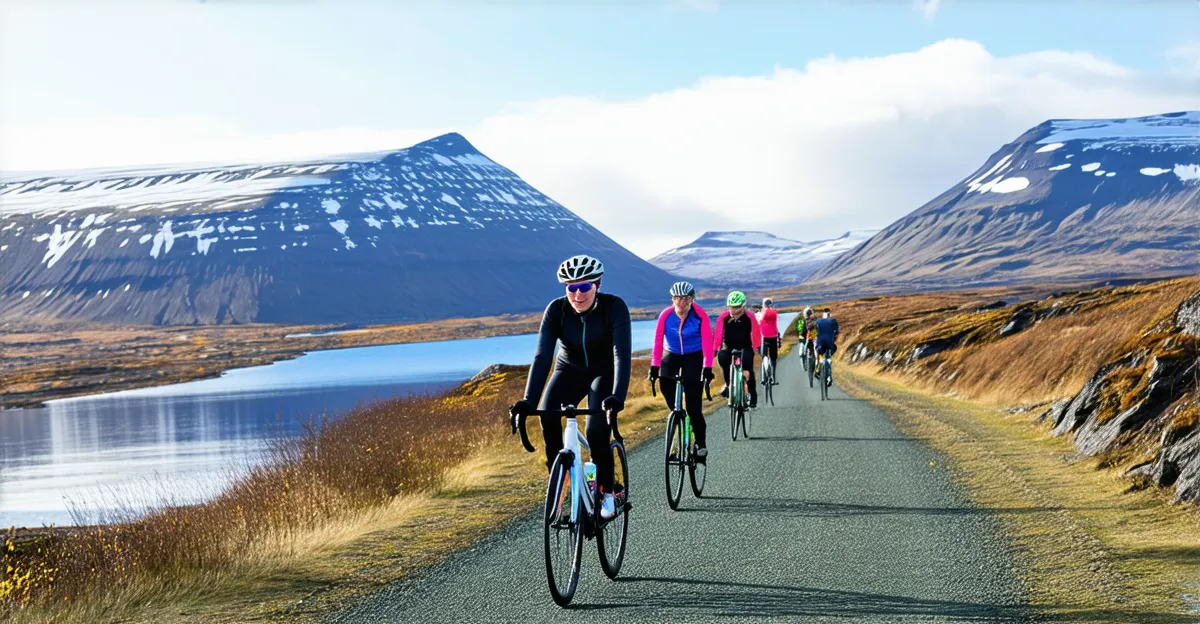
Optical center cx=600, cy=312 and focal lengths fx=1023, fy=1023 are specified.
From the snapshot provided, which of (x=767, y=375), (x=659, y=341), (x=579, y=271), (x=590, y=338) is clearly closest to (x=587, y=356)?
(x=590, y=338)

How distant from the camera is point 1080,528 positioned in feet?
33.8

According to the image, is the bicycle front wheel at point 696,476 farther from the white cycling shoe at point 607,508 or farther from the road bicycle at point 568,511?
the road bicycle at point 568,511

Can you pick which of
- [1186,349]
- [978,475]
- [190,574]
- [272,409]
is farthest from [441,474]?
[272,409]

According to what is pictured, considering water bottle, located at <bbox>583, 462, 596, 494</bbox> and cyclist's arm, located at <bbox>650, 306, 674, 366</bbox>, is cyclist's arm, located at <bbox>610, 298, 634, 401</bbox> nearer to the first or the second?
water bottle, located at <bbox>583, 462, 596, 494</bbox>

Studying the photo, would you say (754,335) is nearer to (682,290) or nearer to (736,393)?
(736,393)

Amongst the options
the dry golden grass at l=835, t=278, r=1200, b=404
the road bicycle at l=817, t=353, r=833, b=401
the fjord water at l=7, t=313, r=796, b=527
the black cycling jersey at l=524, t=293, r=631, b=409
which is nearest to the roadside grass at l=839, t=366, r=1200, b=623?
the dry golden grass at l=835, t=278, r=1200, b=404

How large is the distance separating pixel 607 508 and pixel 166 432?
52.9 m

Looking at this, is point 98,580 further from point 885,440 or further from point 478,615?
point 885,440

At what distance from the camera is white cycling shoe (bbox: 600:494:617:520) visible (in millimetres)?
8250

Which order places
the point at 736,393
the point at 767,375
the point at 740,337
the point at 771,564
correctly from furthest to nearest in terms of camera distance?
the point at 767,375
the point at 736,393
the point at 740,337
the point at 771,564

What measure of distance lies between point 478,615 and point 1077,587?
466cm

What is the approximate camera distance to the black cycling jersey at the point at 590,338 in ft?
27.3

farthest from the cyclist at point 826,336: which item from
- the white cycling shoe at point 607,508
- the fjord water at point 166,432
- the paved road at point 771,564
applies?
the white cycling shoe at point 607,508

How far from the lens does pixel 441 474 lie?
15.8 m
